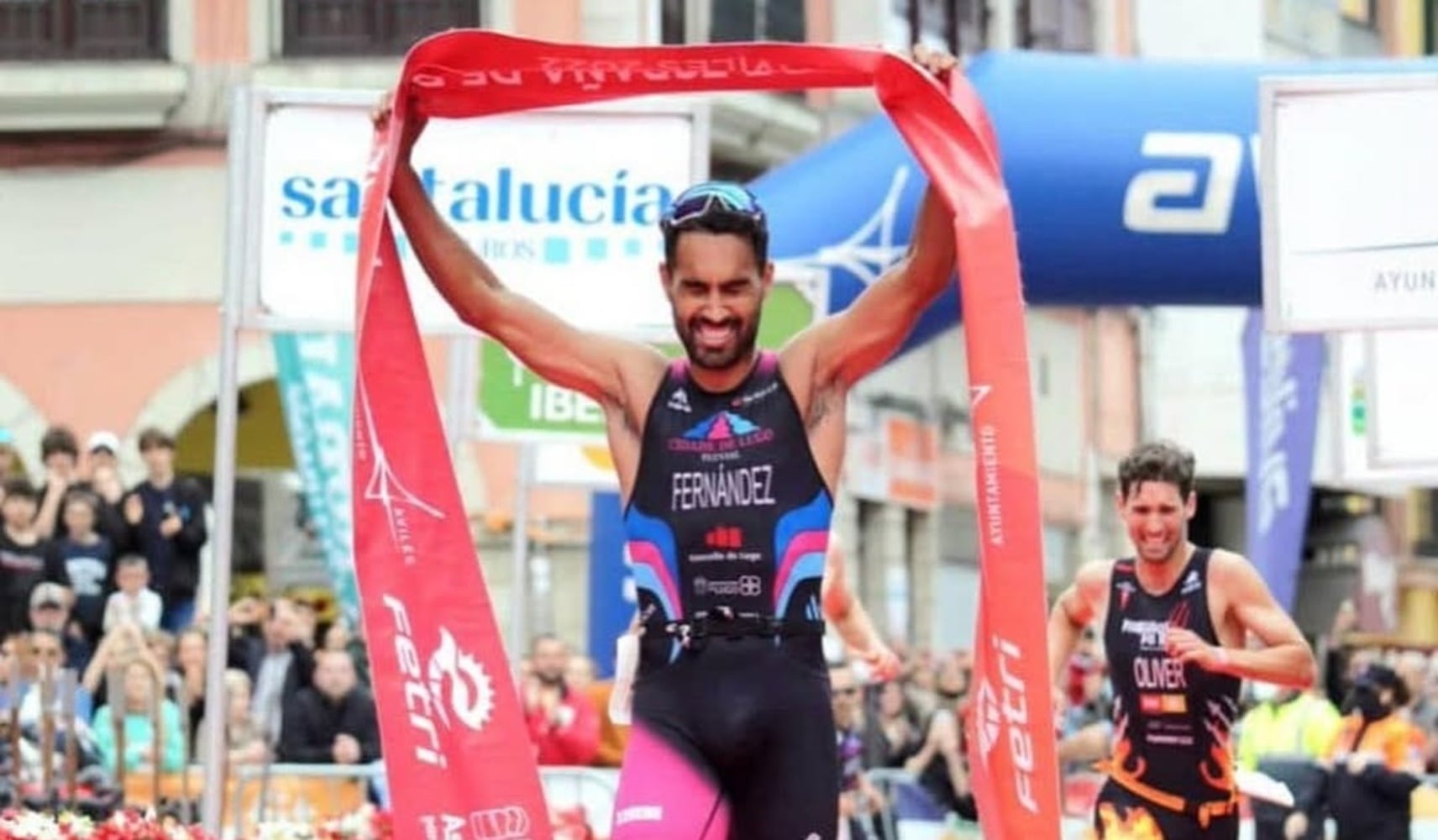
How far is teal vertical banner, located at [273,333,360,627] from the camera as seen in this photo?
23.0 meters

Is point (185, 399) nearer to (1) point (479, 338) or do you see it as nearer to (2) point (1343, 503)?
(1) point (479, 338)

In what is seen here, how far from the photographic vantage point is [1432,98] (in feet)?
46.2

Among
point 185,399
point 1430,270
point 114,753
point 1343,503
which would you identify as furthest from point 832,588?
point 1343,503

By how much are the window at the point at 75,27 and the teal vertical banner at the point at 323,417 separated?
1070cm

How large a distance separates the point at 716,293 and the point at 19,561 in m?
11.4

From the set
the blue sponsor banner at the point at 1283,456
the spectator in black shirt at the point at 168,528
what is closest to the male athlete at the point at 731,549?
the spectator in black shirt at the point at 168,528

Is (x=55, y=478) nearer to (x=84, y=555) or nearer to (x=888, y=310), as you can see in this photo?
(x=84, y=555)

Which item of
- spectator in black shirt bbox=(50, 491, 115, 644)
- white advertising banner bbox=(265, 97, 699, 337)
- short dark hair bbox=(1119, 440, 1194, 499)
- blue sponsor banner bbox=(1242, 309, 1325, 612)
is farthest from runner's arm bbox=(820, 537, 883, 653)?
blue sponsor banner bbox=(1242, 309, 1325, 612)

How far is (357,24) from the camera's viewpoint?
33438 millimetres

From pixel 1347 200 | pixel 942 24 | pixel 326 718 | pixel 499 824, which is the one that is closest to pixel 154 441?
pixel 326 718

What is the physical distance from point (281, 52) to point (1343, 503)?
773 inches

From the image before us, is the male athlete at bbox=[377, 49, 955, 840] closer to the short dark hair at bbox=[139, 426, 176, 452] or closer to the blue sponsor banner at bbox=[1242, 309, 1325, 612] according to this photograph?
the short dark hair at bbox=[139, 426, 176, 452]

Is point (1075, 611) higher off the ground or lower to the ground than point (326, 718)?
higher

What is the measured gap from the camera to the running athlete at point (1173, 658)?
462 inches
